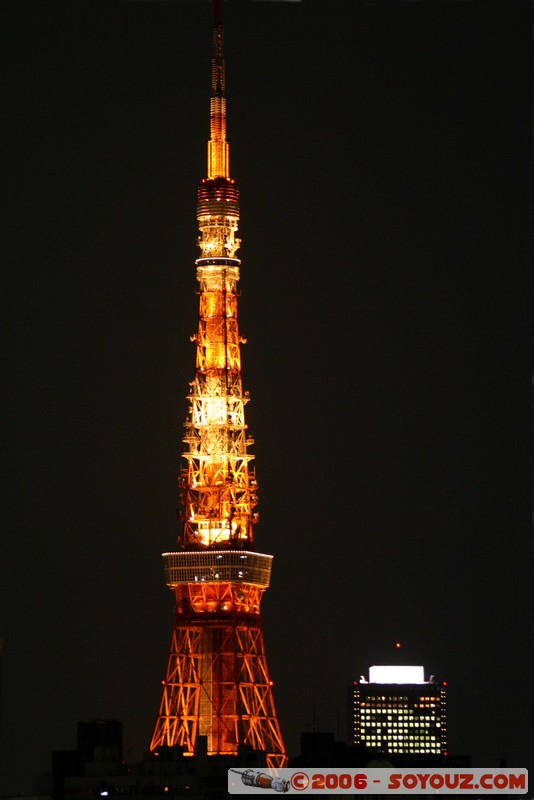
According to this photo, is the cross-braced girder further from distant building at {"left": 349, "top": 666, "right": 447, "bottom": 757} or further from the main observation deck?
distant building at {"left": 349, "top": 666, "right": 447, "bottom": 757}

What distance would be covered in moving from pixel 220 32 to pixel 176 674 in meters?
27.2

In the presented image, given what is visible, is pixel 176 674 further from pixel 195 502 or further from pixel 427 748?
pixel 427 748

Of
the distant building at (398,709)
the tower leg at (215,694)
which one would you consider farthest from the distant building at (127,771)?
the distant building at (398,709)

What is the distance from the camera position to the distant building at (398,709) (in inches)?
7480

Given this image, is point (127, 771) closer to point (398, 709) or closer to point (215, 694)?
point (215, 694)

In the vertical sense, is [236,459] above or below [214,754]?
above

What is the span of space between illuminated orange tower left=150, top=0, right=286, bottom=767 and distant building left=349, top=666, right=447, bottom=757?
5101cm

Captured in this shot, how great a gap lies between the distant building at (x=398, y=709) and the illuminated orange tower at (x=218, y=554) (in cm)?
5101

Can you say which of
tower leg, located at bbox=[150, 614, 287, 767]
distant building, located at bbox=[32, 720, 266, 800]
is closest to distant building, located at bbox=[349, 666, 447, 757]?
tower leg, located at bbox=[150, 614, 287, 767]

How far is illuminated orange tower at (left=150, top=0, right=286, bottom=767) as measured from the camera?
449ft

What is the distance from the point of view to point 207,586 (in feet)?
452

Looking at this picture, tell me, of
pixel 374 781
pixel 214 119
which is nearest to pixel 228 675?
pixel 214 119

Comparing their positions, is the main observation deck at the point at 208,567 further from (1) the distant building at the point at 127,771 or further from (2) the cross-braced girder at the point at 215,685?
(1) the distant building at the point at 127,771

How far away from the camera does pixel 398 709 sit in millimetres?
194875
